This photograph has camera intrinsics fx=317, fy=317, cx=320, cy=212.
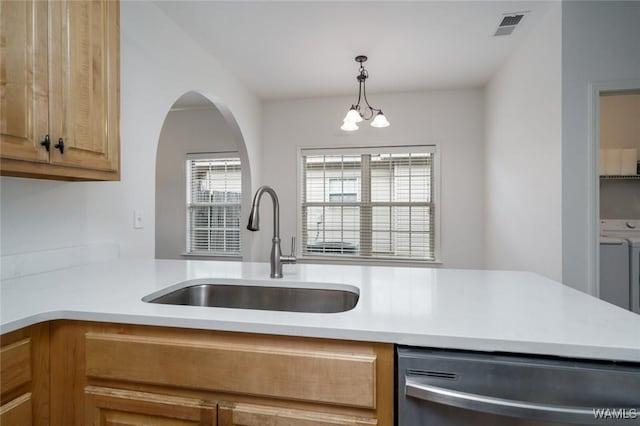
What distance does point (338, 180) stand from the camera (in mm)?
4500

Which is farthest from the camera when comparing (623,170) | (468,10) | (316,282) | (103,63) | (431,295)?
(623,170)

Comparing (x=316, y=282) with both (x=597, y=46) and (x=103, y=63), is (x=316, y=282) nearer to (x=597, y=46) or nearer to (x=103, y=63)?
(x=103, y=63)

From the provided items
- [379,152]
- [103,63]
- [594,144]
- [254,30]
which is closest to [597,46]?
[594,144]

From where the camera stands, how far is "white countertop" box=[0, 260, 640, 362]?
741mm

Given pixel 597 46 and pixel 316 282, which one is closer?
pixel 316 282

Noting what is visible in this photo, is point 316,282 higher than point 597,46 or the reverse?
the reverse

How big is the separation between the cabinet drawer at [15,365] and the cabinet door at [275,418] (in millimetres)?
559

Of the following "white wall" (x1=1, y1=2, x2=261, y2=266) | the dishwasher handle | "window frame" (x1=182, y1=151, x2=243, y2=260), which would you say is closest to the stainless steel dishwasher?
the dishwasher handle

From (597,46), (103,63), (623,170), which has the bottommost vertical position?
(623,170)

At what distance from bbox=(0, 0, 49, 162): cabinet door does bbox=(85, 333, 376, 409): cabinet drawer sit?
730 mm

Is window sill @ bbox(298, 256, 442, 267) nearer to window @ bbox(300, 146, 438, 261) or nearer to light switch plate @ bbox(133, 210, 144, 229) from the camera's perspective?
window @ bbox(300, 146, 438, 261)

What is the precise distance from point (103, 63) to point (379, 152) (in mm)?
3381

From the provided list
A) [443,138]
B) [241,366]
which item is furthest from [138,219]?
[443,138]

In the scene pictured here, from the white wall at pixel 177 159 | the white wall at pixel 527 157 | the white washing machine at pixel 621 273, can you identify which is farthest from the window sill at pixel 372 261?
the white wall at pixel 177 159
